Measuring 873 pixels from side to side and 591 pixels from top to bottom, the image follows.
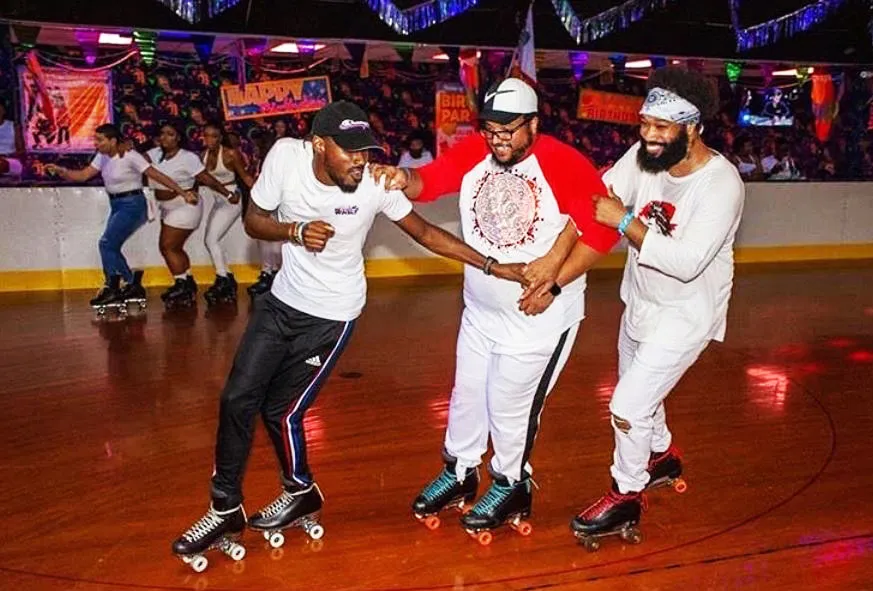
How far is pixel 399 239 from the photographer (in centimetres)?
1070

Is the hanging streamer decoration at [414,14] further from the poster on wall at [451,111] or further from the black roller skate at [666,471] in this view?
the black roller skate at [666,471]

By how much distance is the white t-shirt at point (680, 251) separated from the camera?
320cm

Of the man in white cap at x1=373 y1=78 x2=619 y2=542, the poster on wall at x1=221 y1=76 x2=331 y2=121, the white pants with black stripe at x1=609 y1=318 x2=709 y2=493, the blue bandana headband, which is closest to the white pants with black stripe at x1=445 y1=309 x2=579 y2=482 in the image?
the man in white cap at x1=373 y1=78 x2=619 y2=542

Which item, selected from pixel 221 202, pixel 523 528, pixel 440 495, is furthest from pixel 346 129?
pixel 221 202

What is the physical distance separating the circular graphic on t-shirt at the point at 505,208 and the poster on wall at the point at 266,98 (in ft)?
28.7

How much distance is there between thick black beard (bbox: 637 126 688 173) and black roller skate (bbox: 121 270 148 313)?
612 cm

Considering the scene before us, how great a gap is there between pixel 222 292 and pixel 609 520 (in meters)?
5.93

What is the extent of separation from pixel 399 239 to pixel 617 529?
7.28 meters

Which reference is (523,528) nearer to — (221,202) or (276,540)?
(276,540)

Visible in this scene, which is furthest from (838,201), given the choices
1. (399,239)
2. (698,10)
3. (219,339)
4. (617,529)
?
(617,529)

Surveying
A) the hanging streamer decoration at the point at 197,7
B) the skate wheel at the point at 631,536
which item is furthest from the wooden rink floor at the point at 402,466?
the hanging streamer decoration at the point at 197,7

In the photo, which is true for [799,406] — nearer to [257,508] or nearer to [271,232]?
[257,508]

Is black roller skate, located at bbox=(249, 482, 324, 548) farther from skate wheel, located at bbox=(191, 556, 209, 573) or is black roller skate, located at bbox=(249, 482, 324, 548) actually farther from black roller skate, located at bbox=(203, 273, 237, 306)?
black roller skate, located at bbox=(203, 273, 237, 306)

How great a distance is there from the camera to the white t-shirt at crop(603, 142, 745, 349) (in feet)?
10.5
